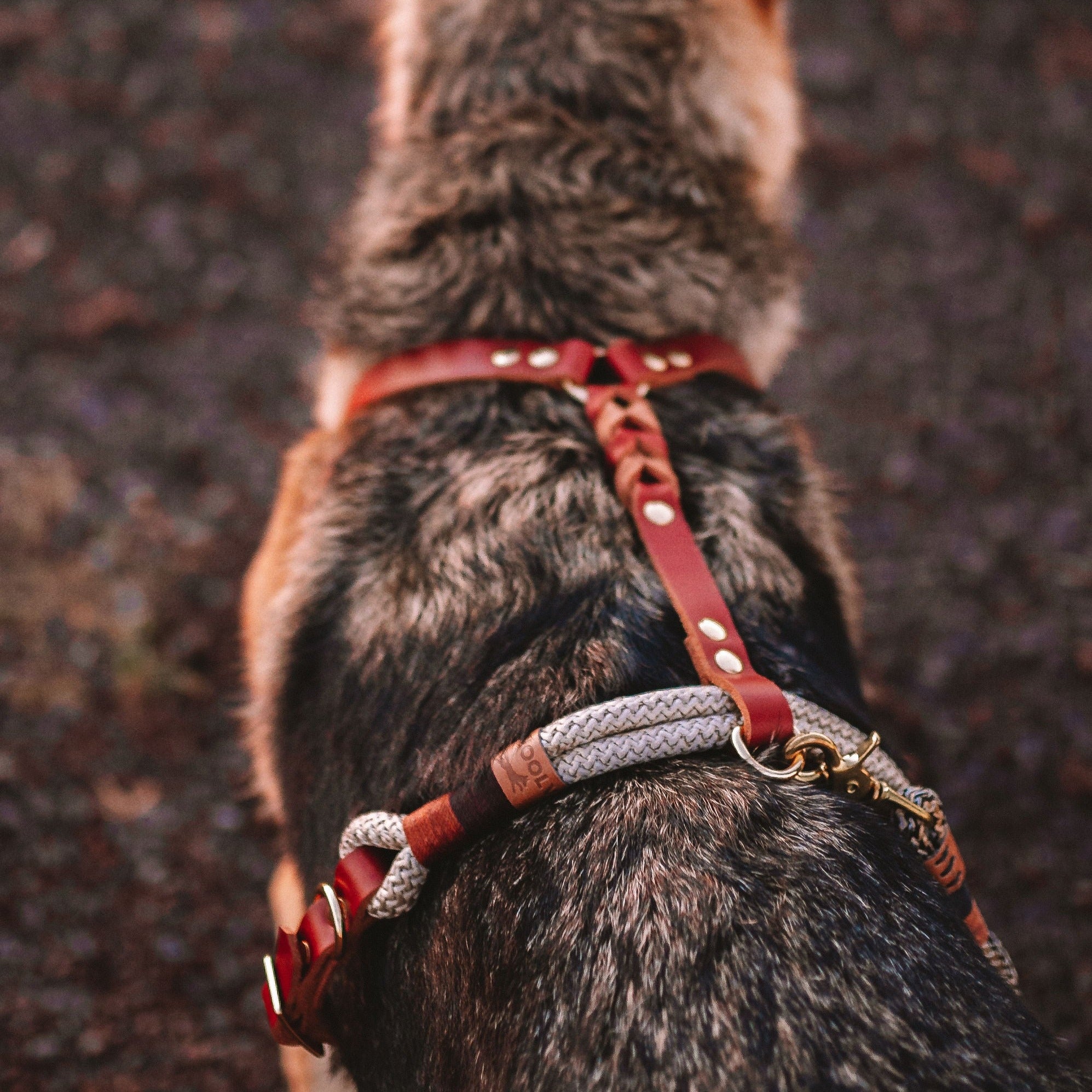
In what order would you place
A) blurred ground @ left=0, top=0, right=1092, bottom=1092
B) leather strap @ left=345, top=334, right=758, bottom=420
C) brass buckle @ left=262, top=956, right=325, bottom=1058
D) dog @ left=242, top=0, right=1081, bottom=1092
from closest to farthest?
dog @ left=242, top=0, right=1081, bottom=1092 → brass buckle @ left=262, top=956, right=325, bottom=1058 → leather strap @ left=345, top=334, right=758, bottom=420 → blurred ground @ left=0, top=0, right=1092, bottom=1092

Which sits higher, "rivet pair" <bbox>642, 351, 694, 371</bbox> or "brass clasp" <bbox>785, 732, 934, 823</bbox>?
"rivet pair" <bbox>642, 351, 694, 371</bbox>

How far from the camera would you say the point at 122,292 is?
14.2ft

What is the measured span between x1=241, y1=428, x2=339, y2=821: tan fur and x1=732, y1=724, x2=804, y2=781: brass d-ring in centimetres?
101

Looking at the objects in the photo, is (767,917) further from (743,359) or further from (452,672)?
(743,359)

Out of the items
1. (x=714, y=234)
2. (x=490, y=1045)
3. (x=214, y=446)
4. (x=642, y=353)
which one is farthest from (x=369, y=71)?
(x=490, y=1045)

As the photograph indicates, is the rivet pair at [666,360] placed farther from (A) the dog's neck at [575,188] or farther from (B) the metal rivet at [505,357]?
(B) the metal rivet at [505,357]

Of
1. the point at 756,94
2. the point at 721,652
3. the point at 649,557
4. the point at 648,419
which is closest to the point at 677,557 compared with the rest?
the point at 649,557

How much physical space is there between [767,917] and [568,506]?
0.79m

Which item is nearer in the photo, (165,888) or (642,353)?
(642,353)

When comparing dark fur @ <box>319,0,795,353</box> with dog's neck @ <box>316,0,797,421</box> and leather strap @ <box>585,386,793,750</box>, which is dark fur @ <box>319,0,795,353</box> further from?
leather strap @ <box>585,386,793,750</box>

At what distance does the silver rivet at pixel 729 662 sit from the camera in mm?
1461

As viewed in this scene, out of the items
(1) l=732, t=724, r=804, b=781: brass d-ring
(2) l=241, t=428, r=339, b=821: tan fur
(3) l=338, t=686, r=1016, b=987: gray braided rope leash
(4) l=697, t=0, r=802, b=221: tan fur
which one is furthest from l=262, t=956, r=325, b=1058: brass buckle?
(4) l=697, t=0, r=802, b=221: tan fur

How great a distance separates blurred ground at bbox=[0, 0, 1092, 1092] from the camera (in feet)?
9.21

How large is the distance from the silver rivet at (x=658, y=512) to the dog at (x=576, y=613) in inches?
2.7
